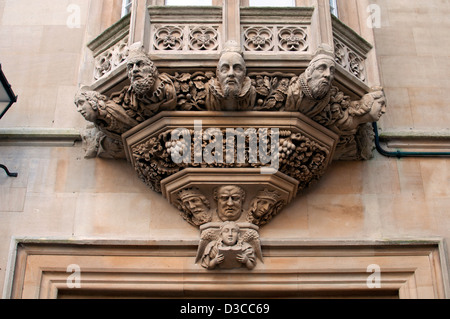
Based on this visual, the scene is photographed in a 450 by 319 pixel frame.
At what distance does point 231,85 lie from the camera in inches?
242

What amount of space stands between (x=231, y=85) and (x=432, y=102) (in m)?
2.65

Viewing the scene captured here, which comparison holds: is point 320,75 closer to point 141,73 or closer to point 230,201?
point 230,201

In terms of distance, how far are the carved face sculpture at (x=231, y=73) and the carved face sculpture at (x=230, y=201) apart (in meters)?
0.91

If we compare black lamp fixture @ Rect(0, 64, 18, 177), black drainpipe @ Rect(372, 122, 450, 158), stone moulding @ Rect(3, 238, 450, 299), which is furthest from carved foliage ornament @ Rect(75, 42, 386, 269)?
black lamp fixture @ Rect(0, 64, 18, 177)

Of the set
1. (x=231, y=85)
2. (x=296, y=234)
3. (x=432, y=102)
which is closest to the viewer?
(x=231, y=85)

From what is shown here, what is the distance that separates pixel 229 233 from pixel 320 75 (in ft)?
5.54

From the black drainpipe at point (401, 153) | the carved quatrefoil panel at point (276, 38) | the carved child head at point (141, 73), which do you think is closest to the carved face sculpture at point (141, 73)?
the carved child head at point (141, 73)

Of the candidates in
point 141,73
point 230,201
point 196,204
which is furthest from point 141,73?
point 230,201

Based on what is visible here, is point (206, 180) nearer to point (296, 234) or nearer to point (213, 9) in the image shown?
point (296, 234)

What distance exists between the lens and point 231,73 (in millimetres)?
6121

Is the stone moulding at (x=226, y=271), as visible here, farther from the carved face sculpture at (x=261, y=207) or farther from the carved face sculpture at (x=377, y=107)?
the carved face sculpture at (x=377, y=107)

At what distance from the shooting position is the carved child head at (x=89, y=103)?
6.52m

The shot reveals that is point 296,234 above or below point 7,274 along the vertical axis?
above
